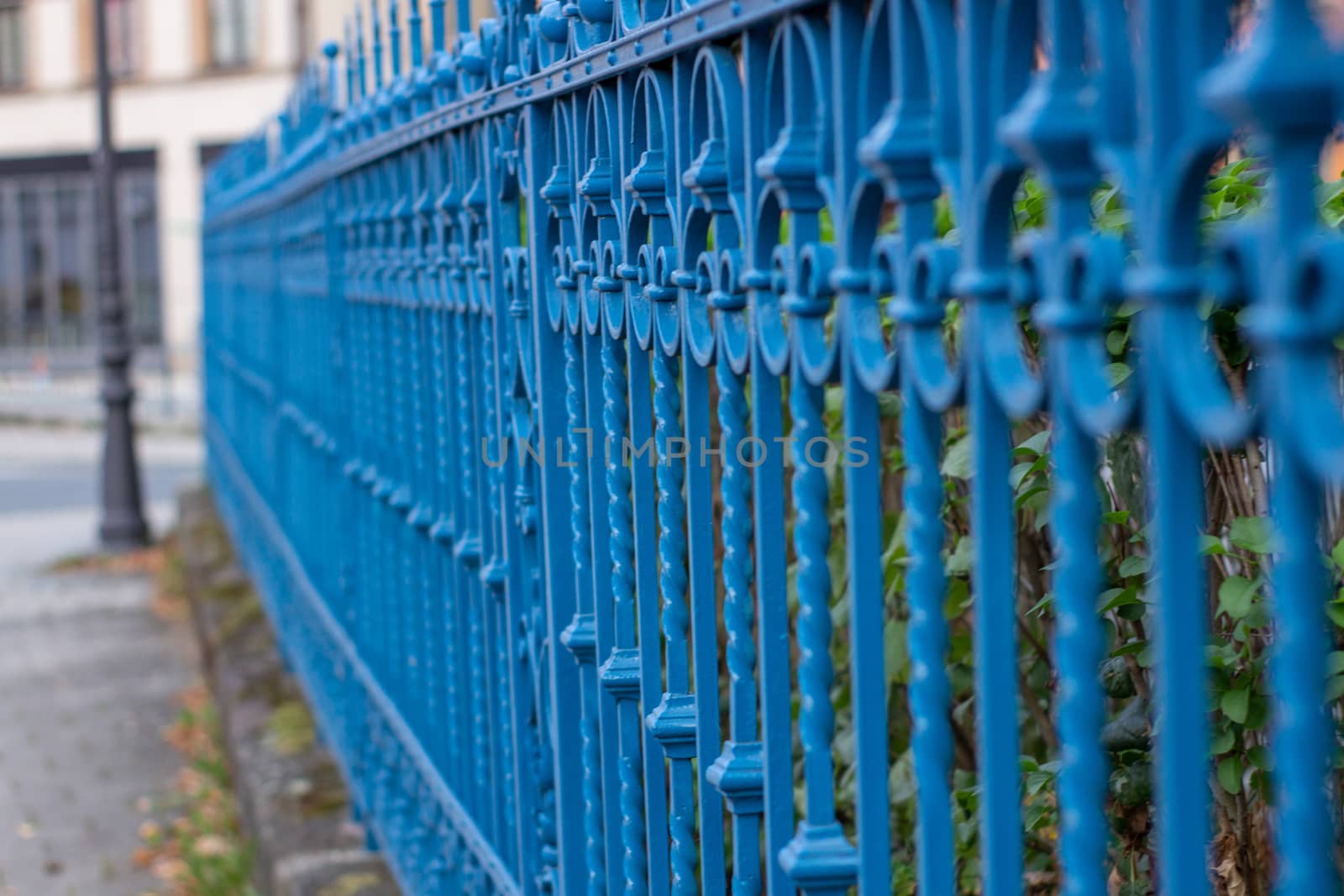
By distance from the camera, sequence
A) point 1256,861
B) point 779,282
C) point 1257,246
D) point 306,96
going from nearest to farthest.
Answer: point 1257,246, point 779,282, point 1256,861, point 306,96

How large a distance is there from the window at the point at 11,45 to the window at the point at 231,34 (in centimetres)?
413

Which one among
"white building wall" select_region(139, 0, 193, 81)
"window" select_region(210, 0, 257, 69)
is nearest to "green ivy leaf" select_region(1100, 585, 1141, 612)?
"window" select_region(210, 0, 257, 69)

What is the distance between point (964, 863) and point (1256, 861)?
0.50 metres

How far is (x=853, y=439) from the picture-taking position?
1.27 m

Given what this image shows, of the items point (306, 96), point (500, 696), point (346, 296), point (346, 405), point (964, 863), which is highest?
point (306, 96)

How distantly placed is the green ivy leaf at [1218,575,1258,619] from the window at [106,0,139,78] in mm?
30313

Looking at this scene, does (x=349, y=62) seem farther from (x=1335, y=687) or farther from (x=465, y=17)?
(x=1335, y=687)

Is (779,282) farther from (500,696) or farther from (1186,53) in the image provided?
(500,696)

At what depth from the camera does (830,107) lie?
128 cm

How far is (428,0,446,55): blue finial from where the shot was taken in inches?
107

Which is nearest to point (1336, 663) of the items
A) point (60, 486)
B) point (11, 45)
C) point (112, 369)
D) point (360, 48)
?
point (360, 48)

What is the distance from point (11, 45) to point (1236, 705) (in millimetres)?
32436

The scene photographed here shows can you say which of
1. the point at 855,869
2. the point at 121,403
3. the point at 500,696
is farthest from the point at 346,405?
the point at 121,403

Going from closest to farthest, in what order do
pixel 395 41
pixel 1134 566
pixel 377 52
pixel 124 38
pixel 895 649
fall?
pixel 1134 566 → pixel 895 649 → pixel 395 41 → pixel 377 52 → pixel 124 38
